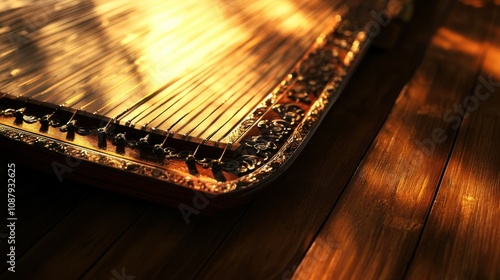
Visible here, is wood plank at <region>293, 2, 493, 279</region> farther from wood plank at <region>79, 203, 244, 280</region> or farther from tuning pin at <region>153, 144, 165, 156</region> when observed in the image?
tuning pin at <region>153, 144, 165, 156</region>

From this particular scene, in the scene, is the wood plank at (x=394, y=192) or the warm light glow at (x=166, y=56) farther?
the warm light glow at (x=166, y=56)

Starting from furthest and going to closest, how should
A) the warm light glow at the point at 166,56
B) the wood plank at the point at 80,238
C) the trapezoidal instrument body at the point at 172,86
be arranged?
the warm light glow at the point at 166,56
the trapezoidal instrument body at the point at 172,86
the wood plank at the point at 80,238

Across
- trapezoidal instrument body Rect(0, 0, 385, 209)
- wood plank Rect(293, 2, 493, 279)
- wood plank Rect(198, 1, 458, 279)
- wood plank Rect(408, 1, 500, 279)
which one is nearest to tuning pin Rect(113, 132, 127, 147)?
trapezoidal instrument body Rect(0, 0, 385, 209)

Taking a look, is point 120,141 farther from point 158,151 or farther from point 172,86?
point 172,86

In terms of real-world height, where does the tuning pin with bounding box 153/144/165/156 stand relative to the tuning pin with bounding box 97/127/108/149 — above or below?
below

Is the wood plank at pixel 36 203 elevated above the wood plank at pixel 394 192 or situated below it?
above

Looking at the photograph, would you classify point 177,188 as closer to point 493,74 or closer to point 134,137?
point 134,137

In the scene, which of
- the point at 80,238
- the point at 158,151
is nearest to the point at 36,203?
the point at 80,238

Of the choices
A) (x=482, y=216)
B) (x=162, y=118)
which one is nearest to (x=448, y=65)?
(x=482, y=216)

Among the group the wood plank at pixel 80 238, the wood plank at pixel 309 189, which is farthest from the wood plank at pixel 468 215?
the wood plank at pixel 80 238

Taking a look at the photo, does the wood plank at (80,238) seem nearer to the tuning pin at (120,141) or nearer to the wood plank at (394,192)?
the tuning pin at (120,141)
